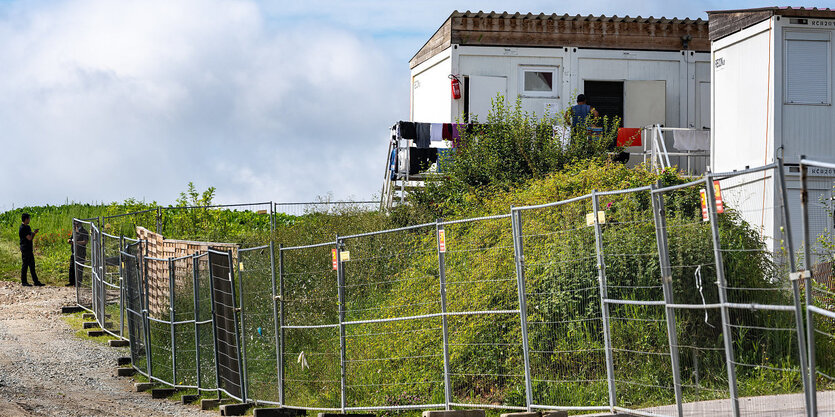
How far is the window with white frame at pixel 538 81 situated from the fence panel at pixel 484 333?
1214cm

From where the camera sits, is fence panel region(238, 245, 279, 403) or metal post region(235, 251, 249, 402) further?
fence panel region(238, 245, 279, 403)

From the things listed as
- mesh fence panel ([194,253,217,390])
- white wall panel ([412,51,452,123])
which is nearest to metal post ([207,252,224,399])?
mesh fence panel ([194,253,217,390])

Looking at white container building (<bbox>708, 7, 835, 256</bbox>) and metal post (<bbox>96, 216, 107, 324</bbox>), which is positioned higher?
white container building (<bbox>708, 7, 835, 256</bbox>)

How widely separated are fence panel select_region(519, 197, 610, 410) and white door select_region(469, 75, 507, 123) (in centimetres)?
1257

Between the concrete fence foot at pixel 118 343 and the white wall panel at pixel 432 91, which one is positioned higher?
the white wall panel at pixel 432 91

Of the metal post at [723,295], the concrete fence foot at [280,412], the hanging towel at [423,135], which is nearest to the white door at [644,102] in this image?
the hanging towel at [423,135]

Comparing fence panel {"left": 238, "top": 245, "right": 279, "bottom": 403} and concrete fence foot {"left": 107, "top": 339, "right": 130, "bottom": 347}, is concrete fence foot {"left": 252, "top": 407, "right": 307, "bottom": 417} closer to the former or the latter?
fence panel {"left": 238, "top": 245, "right": 279, "bottom": 403}

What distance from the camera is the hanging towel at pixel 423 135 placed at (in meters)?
21.3

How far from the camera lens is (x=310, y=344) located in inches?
Answer: 523

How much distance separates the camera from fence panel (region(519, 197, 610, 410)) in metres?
9.78

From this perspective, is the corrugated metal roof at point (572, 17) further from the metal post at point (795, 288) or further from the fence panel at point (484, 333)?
the metal post at point (795, 288)

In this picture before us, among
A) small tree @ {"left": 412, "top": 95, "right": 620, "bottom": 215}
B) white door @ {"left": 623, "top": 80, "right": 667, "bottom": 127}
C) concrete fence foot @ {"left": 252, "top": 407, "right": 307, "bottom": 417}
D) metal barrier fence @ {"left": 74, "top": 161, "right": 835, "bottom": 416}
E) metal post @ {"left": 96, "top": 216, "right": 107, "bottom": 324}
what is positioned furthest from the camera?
white door @ {"left": 623, "top": 80, "right": 667, "bottom": 127}

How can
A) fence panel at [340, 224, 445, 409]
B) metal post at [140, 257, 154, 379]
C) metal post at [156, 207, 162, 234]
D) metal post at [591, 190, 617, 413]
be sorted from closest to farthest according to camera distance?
metal post at [591, 190, 617, 413] → fence panel at [340, 224, 445, 409] → metal post at [140, 257, 154, 379] → metal post at [156, 207, 162, 234]

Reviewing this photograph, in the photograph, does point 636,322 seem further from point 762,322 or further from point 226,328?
point 226,328
